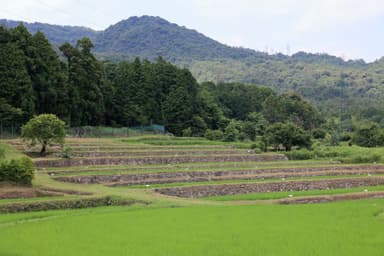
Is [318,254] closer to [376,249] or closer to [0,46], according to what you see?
[376,249]

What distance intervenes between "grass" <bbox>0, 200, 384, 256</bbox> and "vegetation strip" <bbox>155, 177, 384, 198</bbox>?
4.58 metres

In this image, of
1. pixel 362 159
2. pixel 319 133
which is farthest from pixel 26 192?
pixel 319 133

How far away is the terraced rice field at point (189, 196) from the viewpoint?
13.6 metres

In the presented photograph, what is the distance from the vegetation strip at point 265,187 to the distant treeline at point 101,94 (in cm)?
1631

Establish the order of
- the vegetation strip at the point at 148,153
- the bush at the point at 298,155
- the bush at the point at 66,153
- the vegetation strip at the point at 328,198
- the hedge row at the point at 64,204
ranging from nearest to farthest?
the hedge row at the point at 64,204 → the vegetation strip at the point at 328,198 → the bush at the point at 66,153 → the vegetation strip at the point at 148,153 → the bush at the point at 298,155

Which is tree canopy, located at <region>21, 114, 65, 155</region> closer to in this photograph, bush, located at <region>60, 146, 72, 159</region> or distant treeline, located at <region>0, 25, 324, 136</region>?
bush, located at <region>60, 146, 72, 159</region>

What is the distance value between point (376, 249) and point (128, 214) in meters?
9.31

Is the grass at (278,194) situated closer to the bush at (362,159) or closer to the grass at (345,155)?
the bush at (362,159)

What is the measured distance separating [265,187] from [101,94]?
2455cm

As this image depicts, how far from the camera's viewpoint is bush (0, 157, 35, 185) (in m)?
22.4

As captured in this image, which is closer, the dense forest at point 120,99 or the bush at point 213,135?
the dense forest at point 120,99

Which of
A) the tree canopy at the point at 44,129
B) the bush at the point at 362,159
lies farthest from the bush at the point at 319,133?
the tree canopy at the point at 44,129

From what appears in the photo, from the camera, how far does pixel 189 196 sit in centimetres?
2506

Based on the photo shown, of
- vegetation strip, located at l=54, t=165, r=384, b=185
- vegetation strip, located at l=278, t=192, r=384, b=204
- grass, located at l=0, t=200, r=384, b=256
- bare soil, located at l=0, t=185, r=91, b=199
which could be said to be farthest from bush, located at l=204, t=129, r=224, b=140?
grass, located at l=0, t=200, r=384, b=256
